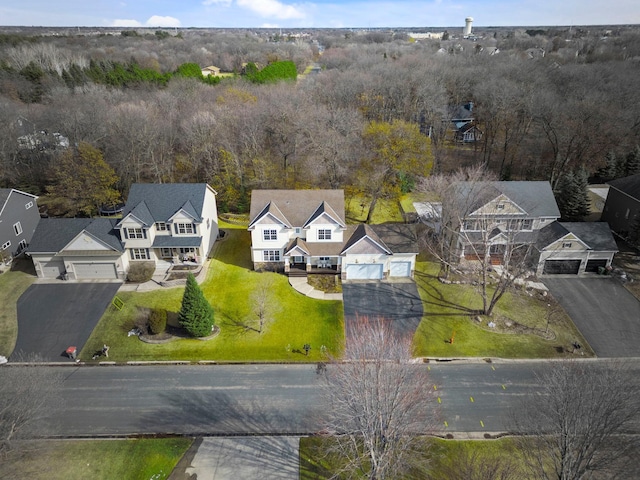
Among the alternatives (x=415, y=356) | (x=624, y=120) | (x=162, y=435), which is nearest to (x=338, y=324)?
(x=415, y=356)

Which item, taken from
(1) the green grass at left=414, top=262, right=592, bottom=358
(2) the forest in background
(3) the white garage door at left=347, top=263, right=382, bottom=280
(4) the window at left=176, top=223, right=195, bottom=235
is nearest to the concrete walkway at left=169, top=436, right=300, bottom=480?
(1) the green grass at left=414, top=262, right=592, bottom=358

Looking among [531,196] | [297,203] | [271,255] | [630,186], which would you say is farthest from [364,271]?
[630,186]

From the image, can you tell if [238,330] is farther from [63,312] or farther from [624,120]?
[624,120]

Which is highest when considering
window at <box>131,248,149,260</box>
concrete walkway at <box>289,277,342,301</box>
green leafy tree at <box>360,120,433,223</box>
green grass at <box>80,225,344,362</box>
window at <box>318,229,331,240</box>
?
green leafy tree at <box>360,120,433,223</box>

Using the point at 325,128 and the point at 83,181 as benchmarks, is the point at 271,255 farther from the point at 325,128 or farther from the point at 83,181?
the point at 83,181

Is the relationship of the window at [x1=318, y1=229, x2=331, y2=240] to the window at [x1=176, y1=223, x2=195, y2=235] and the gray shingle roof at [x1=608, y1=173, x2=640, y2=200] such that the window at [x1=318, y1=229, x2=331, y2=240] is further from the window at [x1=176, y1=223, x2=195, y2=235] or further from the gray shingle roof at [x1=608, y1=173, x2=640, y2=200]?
the gray shingle roof at [x1=608, y1=173, x2=640, y2=200]
